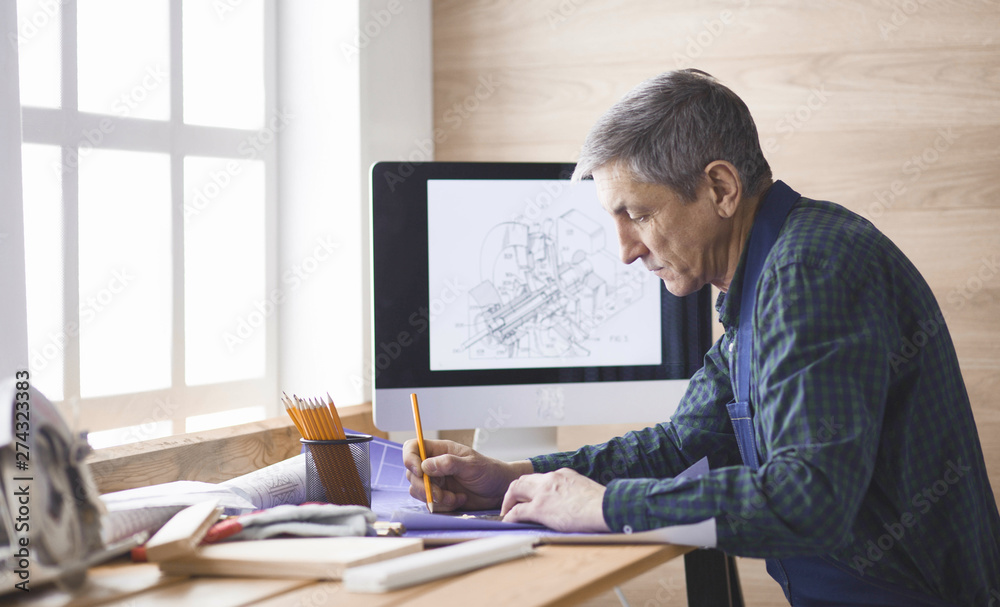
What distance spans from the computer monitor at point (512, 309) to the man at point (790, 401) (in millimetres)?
379

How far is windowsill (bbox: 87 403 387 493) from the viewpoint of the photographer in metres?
1.27

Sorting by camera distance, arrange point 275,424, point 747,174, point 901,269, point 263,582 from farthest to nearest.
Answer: point 275,424
point 747,174
point 901,269
point 263,582

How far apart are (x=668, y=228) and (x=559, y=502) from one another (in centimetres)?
39

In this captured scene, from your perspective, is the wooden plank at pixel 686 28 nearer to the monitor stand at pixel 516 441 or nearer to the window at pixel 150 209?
the window at pixel 150 209

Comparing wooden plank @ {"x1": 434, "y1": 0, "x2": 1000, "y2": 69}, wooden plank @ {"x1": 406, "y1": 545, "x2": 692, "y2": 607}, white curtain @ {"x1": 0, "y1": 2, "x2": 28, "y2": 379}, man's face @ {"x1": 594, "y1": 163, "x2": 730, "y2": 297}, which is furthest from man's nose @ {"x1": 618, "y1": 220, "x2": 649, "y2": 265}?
wooden plank @ {"x1": 434, "y1": 0, "x2": 1000, "y2": 69}

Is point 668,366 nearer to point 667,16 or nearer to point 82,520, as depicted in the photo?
point 667,16

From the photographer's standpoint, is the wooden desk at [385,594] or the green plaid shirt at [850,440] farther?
the green plaid shirt at [850,440]

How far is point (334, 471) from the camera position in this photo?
47.1 inches

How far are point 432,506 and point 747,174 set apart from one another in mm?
586

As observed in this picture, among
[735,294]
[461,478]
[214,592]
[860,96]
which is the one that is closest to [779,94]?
[860,96]

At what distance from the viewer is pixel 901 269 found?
107 centimetres

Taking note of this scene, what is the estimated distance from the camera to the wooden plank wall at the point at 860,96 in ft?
6.80

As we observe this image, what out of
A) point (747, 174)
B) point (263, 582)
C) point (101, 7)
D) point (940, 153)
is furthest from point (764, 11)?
point (263, 582)

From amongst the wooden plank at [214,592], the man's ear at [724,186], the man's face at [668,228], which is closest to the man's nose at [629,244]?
the man's face at [668,228]
